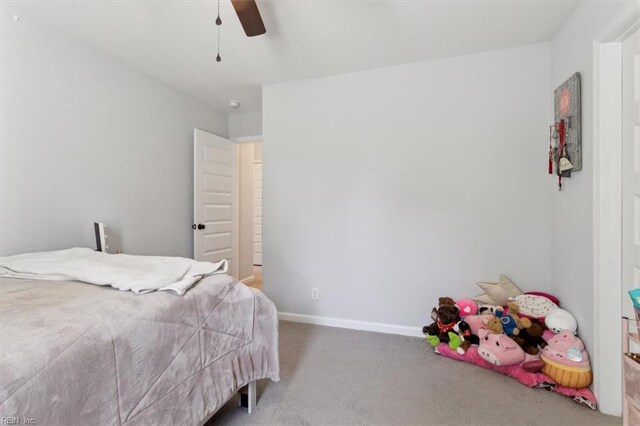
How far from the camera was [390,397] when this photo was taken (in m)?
1.76

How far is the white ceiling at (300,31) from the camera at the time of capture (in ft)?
6.35

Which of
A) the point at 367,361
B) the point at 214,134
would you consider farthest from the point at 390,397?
the point at 214,134

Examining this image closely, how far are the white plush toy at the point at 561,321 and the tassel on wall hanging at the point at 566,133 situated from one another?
87 cm

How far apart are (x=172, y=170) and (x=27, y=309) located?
246 cm

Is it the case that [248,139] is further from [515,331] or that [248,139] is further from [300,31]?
[515,331]

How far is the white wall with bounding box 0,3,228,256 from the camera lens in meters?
1.92

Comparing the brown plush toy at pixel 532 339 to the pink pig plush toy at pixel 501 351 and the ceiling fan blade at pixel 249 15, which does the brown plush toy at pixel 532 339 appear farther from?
the ceiling fan blade at pixel 249 15

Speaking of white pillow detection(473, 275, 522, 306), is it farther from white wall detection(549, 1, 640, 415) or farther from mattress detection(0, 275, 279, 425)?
mattress detection(0, 275, 279, 425)

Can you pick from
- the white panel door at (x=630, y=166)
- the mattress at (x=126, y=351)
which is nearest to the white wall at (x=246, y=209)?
the mattress at (x=126, y=351)

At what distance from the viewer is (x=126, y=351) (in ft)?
3.09

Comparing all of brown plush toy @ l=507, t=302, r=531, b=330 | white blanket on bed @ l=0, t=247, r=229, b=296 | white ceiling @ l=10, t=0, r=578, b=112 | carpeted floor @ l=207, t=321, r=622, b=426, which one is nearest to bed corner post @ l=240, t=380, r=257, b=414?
carpeted floor @ l=207, t=321, r=622, b=426

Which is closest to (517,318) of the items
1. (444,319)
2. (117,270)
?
(444,319)

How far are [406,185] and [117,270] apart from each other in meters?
2.24

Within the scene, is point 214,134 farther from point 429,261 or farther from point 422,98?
point 429,261
